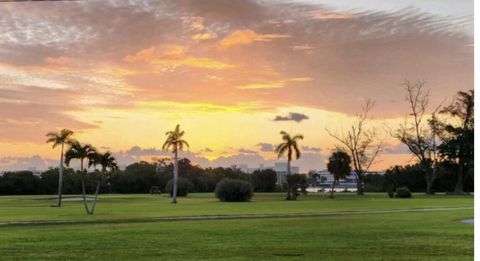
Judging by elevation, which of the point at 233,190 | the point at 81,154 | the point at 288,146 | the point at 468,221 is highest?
the point at 288,146

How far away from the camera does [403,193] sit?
887 centimetres

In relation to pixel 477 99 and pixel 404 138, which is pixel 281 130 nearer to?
pixel 404 138

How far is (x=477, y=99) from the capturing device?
10.9 feet

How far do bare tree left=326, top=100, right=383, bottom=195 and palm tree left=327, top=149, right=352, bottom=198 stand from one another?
0.30 feet

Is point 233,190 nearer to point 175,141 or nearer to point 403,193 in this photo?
point 403,193

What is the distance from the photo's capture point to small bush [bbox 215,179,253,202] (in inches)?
375

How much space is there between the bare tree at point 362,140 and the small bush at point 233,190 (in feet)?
7.66

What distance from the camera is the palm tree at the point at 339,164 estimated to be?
7.37 meters

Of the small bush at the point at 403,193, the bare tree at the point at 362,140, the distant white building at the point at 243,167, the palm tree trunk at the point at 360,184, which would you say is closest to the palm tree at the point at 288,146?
the bare tree at the point at 362,140

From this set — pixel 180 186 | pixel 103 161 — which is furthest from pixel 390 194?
pixel 103 161

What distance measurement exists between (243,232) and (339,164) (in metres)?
2.09

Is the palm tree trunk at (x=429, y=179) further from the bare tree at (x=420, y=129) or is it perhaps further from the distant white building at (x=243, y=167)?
the distant white building at (x=243, y=167)

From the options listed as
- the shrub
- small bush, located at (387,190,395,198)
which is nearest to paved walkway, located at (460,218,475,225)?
small bush, located at (387,190,395,198)

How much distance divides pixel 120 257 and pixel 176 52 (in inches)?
107
